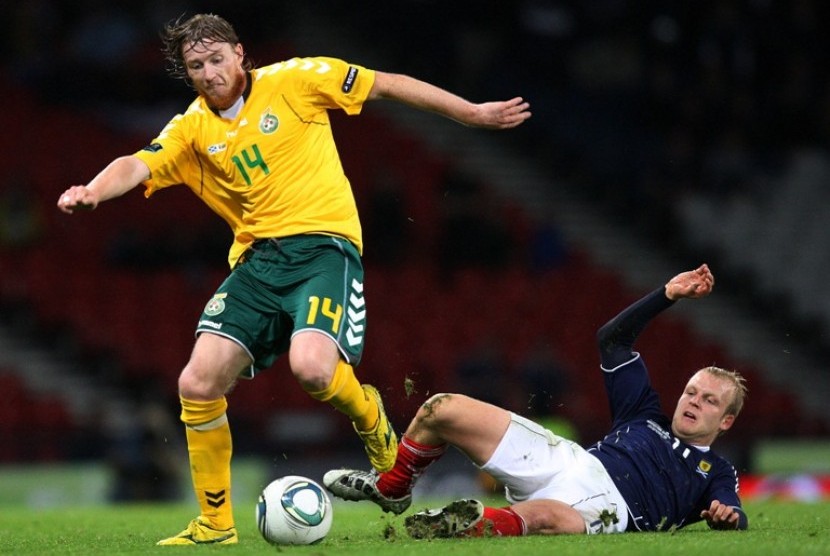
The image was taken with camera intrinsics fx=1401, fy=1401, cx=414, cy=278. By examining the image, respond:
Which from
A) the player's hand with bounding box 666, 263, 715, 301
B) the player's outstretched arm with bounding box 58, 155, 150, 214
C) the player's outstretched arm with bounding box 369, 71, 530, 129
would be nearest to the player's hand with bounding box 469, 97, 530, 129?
the player's outstretched arm with bounding box 369, 71, 530, 129

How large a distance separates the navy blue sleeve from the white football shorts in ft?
1.92

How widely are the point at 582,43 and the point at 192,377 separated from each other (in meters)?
14.0

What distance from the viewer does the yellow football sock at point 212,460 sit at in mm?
6434

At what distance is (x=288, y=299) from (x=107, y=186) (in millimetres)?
971

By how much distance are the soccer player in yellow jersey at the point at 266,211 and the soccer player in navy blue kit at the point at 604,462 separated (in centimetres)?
46

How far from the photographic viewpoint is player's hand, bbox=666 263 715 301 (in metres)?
6.63

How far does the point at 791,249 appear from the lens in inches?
725

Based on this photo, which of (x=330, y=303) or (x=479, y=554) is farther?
(x=330, y=303)

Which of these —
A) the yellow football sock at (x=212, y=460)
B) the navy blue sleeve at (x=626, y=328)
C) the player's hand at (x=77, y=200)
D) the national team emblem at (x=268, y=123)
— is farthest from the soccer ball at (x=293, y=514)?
the national team emblem at (x=268, y=123)

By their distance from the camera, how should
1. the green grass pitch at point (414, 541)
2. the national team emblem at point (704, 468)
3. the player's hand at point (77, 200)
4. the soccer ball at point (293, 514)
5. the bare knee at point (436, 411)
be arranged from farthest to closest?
the national team emblem at point (704, 468)
the bare knee at point (436, 411)
the soccer ball at point (293, 514)
the player's hand at point (77, 200)
the green grass pitch at point (414, 541)

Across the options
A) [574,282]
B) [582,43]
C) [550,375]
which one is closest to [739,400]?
[550,375]

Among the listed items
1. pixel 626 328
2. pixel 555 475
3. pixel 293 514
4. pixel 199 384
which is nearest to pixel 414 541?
pixel 293 514

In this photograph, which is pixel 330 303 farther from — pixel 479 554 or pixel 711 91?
pixel 711 91

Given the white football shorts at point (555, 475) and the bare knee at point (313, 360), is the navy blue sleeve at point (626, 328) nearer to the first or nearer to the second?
the white football shorts at point (555, 475)
